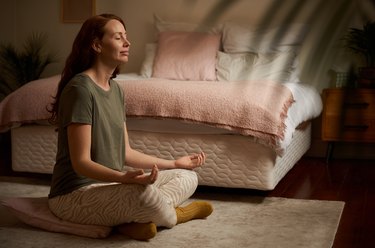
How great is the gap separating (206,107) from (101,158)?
2.09 ft

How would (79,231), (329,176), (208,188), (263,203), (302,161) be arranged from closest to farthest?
1. (79,231)
2. (263,203)
3. (208,188)
4. (329,176)
5. (302,161)

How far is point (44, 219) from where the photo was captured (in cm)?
193

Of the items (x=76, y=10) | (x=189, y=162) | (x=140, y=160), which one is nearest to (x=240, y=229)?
(x=189, y=162)

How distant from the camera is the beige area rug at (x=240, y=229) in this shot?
1.80m

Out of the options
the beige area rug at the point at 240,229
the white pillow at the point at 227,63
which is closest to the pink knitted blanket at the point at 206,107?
the beige area rug at the point at 240,229

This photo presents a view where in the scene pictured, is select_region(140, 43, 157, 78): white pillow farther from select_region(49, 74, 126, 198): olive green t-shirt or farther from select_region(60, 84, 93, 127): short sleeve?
select_region(60, 84, 93, 127): short sleeve

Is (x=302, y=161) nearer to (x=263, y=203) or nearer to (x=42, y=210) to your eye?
(x=263, y=203)

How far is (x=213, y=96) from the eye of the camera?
7.75ft

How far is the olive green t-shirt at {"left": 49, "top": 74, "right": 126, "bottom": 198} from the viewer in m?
1.78

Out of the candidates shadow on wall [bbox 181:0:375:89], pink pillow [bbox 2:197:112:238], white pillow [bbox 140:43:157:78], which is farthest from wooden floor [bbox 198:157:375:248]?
shadow on wall [bbox 181:0:375:89]

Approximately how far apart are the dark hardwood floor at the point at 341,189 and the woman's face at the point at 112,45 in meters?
0.88

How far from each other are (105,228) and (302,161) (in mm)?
1863

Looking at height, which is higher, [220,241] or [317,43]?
[317,43]

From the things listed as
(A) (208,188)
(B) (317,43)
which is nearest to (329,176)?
(A) (208,188)
